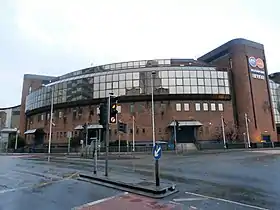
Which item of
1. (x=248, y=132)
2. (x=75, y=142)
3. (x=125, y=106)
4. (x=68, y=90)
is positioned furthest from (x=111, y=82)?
(x=248, y=132)

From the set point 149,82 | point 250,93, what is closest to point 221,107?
point 250,93

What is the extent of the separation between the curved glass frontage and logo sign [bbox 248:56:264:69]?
887cm

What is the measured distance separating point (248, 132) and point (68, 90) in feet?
152

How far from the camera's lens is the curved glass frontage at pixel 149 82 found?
56.5 meters

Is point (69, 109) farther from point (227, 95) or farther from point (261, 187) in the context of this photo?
point (261, 187)

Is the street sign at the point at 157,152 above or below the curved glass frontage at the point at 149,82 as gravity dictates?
below

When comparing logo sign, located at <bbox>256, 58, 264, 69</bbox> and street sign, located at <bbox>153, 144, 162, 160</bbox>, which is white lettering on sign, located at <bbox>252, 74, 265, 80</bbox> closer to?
logo sign, located at <bbox>256, 58, 264, 69</bbox>

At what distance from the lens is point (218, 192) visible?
28.8 feet

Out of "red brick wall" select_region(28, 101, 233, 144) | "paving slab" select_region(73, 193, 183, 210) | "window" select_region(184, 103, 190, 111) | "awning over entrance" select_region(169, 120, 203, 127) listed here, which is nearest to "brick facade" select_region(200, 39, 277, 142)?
"red brick wall" select_region(28, 101, 233, 144)

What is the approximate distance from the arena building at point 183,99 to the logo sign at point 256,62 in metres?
0.27

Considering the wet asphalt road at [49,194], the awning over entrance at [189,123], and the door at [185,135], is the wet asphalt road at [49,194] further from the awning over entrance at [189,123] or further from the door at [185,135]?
the door at [185,135]

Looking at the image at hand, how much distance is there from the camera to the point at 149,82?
5631 cm

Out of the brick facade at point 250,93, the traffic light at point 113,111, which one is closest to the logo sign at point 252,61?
the brick facade at point 250,93

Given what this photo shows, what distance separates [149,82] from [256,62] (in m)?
30.3
